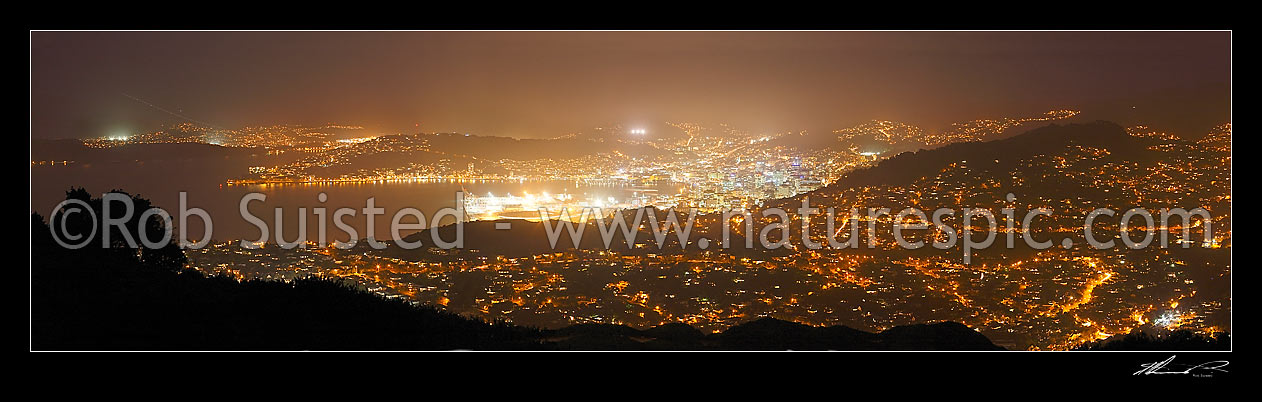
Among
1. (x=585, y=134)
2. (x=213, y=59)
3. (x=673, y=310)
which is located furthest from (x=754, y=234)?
(x=213, y=59)

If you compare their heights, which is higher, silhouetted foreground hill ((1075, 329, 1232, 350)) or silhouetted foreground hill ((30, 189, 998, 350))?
silhouetted foreground hill ((30, 189, 998, 350))

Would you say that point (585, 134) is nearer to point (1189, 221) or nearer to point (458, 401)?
point (458, 401)

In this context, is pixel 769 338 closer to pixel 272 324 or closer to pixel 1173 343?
pixel 1173 343

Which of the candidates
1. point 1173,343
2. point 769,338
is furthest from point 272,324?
point 1173,343

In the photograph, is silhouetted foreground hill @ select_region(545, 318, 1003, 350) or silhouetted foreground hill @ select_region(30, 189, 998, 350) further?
silhouetted foreground hill @ select_region(545, 318, 1003, 350)

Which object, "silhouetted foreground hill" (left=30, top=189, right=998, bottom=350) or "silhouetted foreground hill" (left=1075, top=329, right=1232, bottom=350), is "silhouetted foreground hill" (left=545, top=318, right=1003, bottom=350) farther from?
"silhouetted foreground hill" (left=1075, top=329, right=1232, bottom=350)
